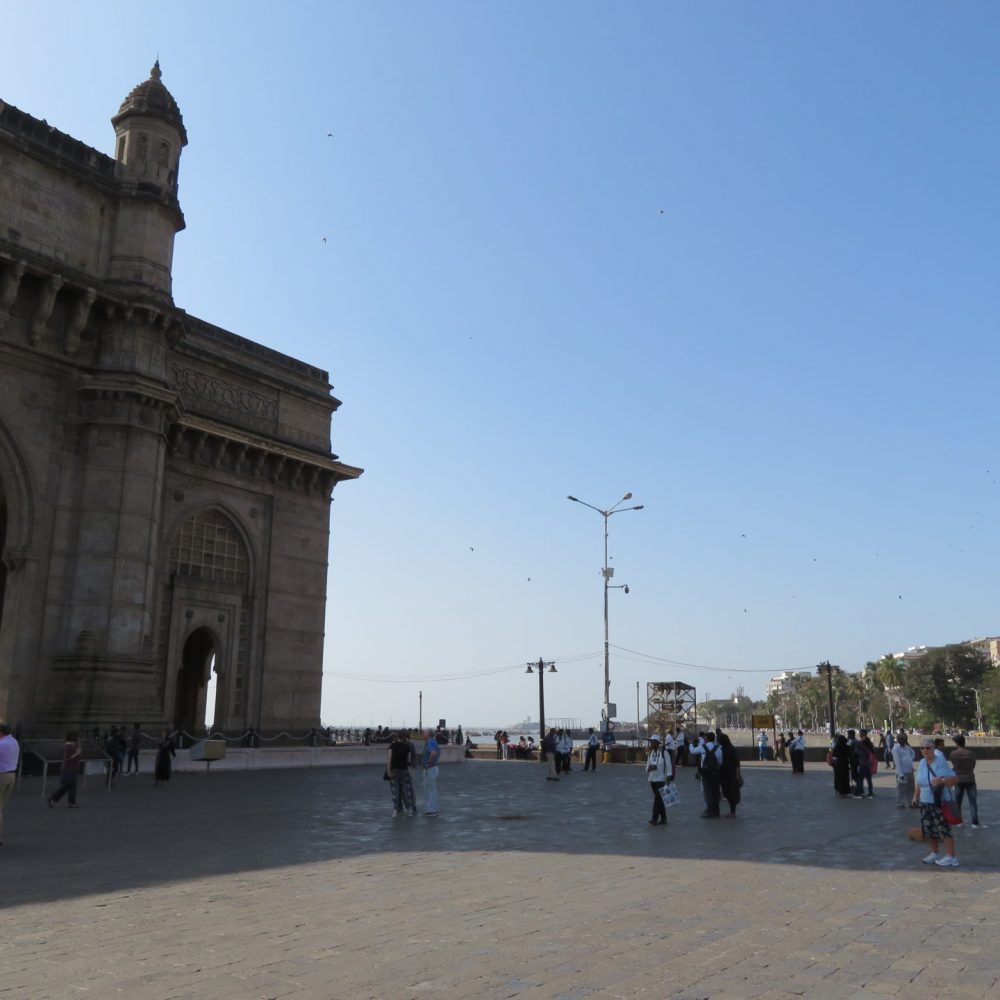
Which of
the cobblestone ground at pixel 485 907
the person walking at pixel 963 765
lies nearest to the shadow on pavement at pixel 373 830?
the cobblestone ground at pixel 485 907

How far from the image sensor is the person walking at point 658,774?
47.5 ft

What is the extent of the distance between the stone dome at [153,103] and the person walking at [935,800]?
27.7 meters

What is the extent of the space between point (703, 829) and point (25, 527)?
1935cm

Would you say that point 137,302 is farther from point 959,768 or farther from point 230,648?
point 959,768

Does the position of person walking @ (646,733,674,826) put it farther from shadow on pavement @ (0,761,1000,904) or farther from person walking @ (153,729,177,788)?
person walking @ (153,729,177,788)

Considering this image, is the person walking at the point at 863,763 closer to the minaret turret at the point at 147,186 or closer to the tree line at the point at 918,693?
the minaret turret at the point at 147,186

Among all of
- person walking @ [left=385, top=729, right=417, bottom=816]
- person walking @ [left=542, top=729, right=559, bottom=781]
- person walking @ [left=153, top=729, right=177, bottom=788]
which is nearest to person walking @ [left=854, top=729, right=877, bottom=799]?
person walking @ [left=542, top=729, right=559, bottom=781]

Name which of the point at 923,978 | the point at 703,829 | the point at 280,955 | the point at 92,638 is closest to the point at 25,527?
the point at 92,638

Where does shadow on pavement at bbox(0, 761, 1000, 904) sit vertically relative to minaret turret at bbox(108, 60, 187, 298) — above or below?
below

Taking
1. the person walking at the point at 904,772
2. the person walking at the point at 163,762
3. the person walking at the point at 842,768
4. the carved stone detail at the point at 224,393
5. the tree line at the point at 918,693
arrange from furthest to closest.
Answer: the tree line at the point at 918,693
the carved stone detail at the point at 224,393
the person walking at the point at 163,762
the person walking at the point at 842,768
the person walking at the point at 904,772

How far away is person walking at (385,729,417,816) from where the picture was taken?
1541cm

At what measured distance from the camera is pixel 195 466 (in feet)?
105

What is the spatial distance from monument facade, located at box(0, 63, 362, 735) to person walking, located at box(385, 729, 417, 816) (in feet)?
37.3

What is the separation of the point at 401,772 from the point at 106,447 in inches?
594
